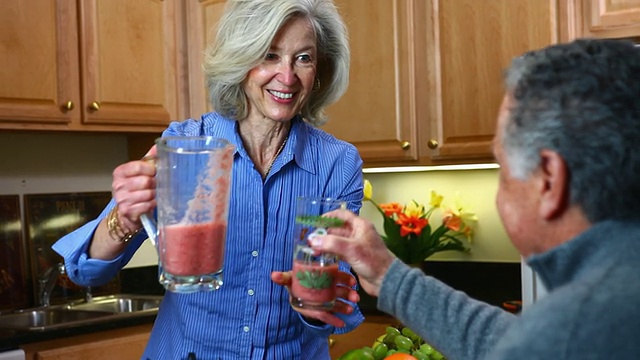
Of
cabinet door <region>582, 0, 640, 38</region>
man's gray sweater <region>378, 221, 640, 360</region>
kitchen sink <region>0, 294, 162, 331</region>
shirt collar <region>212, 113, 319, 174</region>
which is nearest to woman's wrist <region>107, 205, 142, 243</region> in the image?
shirt collar <region>212, 113, 319, 174</region>

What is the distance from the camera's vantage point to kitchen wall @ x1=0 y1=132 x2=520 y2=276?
358 cm

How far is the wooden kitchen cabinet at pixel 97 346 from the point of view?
293cm

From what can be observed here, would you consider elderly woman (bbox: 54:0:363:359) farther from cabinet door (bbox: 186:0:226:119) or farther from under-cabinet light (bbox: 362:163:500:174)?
cabinet door (bbox: 186:0:226:119)

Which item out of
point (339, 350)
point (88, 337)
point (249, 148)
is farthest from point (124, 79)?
point (249, 148)

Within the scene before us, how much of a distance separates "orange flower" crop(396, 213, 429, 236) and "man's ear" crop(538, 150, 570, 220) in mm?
2601

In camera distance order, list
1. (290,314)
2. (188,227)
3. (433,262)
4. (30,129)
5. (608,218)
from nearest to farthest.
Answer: (608,218), (188,227), (290,314), (30,129), (433,262)

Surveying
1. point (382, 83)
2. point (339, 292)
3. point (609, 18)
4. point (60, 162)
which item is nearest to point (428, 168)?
point (382, 83)

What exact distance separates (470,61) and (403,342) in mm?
1683

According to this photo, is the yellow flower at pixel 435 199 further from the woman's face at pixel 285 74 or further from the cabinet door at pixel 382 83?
the woman's face at pixel 285 74

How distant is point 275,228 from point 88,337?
4.92ft

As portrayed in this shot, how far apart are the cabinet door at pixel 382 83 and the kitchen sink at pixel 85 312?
1.09 metres

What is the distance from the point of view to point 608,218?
87cm

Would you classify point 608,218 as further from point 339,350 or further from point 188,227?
point 339,350

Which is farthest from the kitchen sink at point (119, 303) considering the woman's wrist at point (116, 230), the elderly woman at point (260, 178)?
the woman's wrist at point (116, 230)
